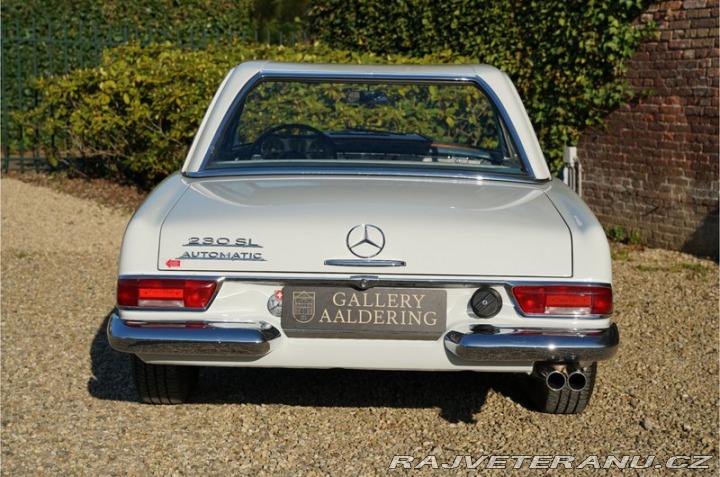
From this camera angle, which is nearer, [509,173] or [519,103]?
[509,173]

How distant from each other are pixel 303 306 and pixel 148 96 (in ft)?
23.5

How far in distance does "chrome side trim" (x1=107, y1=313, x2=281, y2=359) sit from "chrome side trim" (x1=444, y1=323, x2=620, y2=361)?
708 millimetres

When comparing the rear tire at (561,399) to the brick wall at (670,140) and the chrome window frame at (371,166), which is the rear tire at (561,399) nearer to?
the chrome window frame at (371,166)

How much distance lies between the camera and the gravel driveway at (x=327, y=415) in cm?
444

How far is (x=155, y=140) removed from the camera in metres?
10.8

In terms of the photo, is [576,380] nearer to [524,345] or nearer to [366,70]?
[524,345]

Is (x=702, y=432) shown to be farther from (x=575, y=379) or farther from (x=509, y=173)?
(x=509, y=173)

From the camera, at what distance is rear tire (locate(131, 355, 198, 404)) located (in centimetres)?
485

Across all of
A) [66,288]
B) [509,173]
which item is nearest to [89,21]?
[66,288]

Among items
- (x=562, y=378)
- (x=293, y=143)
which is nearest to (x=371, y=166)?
(x=293, y=143)

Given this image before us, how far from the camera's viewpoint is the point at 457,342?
4.14 metres

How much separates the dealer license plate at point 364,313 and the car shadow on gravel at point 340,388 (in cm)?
98

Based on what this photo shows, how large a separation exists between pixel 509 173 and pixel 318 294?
130 centimetres

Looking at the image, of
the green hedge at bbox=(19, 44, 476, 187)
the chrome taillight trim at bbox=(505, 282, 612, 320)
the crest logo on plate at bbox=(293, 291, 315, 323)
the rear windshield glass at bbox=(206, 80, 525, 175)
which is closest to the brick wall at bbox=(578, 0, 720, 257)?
the green hedge at bbox=(19, 44, 476, 187)
